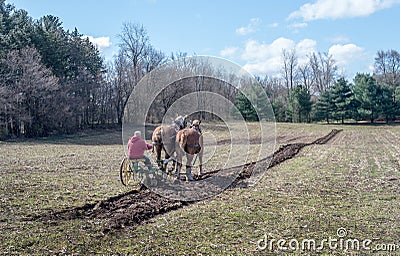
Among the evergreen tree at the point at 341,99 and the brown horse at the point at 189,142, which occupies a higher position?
A: the evergreen tree at the point at 341,99

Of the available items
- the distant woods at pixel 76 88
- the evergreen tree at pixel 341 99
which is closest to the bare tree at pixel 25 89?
the distant woods at pixel 76 88

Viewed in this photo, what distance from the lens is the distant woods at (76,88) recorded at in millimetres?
38500

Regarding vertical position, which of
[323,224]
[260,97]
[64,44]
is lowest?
[323,224]

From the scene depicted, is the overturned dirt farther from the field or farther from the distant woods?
the distant woods

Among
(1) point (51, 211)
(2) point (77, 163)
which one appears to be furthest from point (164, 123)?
(2) point (77, 163)

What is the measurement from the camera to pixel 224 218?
794cm

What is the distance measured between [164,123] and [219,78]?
2.79 m

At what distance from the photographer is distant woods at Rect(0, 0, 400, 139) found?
126 feet

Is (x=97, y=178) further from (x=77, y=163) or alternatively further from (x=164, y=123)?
(x=77, y=163)

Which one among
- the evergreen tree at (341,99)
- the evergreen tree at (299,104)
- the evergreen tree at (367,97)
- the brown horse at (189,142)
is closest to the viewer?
the brown horse at (189,142)

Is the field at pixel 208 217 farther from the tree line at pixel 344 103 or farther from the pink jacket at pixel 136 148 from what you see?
the tree line at pixel 344 103

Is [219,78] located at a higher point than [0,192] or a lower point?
higher

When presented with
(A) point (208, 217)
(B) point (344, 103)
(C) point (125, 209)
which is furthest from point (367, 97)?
(C) point (125, 209)

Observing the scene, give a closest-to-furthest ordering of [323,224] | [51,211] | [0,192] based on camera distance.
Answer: [323,224]
[51,211]
[0,192]
